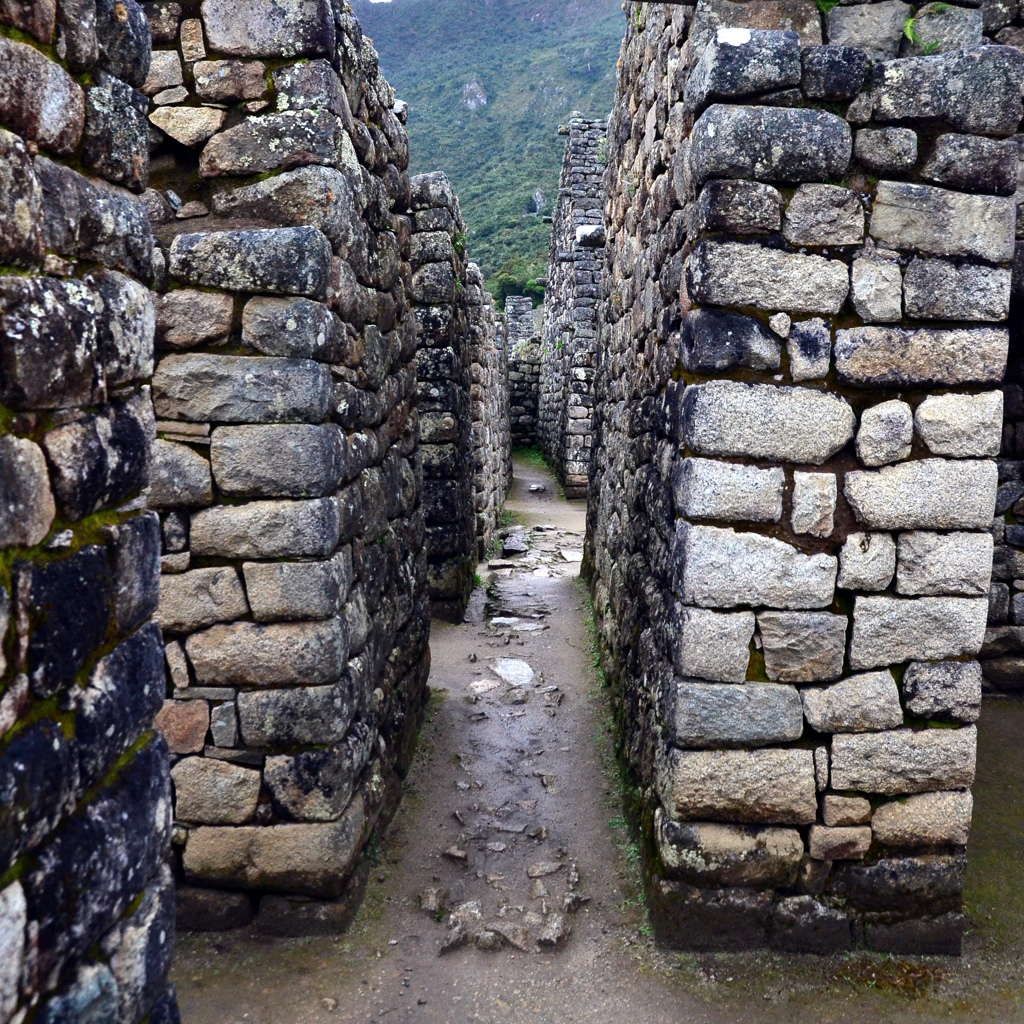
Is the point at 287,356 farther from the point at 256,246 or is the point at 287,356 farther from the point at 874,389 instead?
the point at 874,389

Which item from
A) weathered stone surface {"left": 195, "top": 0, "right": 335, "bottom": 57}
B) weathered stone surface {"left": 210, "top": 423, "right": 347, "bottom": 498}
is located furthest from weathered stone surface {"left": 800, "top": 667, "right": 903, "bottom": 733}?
weathered stone surface {"left": 195, "top": 0, "right": 335, "bottom": 57}

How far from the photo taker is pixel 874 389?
301 centimetres

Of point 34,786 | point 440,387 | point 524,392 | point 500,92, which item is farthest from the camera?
point 500,92

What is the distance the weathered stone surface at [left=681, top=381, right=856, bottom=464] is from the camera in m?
2.98

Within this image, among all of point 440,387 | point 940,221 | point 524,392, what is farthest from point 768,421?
point 524,392

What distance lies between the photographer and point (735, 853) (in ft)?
10.4

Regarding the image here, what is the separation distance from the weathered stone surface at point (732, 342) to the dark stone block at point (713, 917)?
2.01m

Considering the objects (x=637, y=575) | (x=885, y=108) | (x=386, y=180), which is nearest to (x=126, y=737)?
(x=885, y=108)

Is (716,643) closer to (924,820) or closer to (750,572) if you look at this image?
(750,572)

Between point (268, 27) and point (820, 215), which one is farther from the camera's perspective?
point (268, 27)

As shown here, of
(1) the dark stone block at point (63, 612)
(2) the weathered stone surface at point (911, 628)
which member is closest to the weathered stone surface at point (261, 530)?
(1) the dark stone block at point (63, 612)

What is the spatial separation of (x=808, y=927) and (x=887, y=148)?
9.58ft

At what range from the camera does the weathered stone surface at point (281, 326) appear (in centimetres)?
306

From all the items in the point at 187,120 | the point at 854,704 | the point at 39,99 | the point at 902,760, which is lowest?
the point at 902,760
